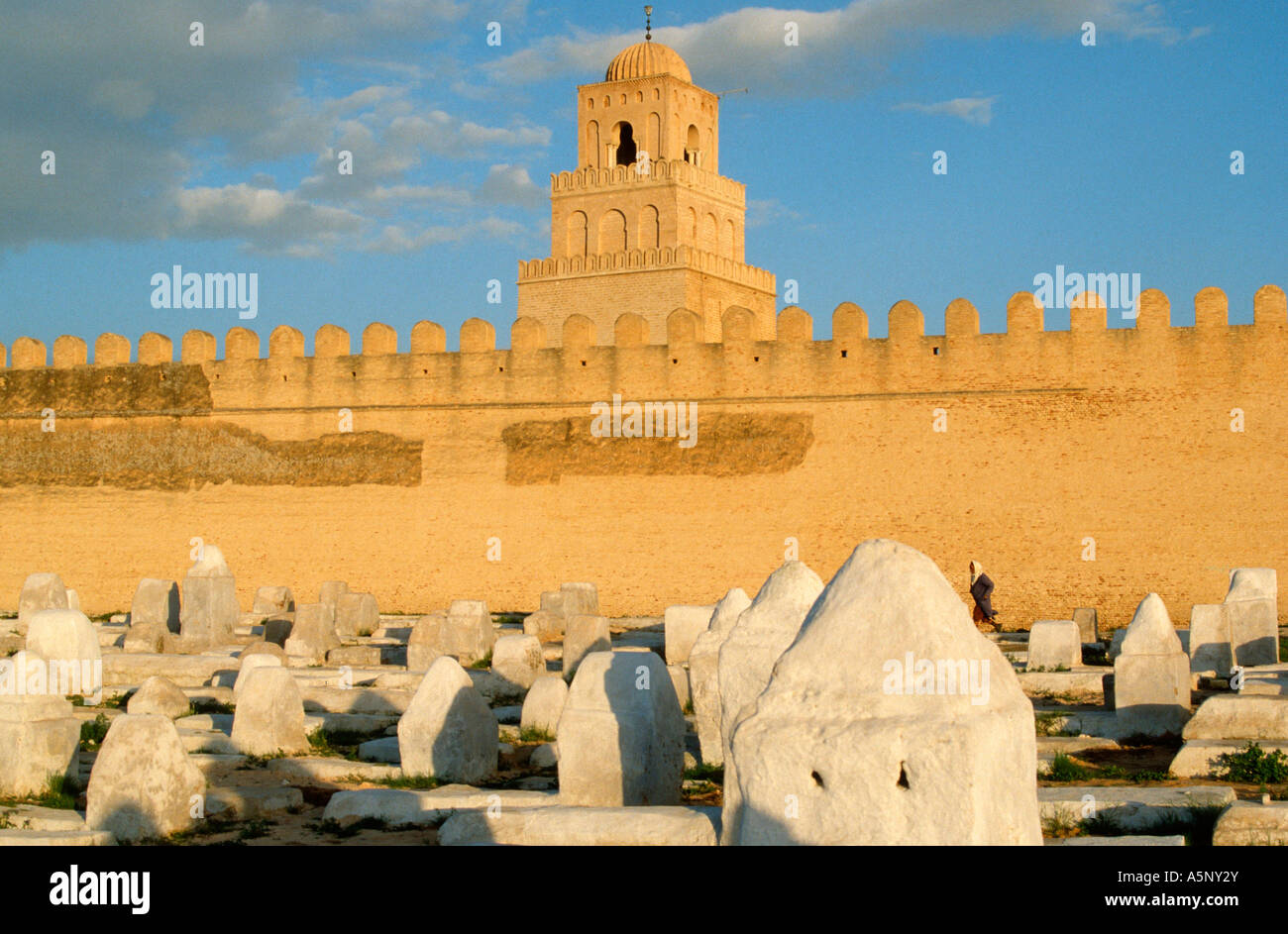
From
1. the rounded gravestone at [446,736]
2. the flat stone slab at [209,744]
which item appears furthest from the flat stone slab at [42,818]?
the rounded gravestone at [446,736]

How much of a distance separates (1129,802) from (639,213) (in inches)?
1201

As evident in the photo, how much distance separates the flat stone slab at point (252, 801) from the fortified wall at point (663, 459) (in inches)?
450

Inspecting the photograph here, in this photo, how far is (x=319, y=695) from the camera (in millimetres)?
11898

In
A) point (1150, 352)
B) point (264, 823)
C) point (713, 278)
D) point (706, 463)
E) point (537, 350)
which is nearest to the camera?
point (264, 823)

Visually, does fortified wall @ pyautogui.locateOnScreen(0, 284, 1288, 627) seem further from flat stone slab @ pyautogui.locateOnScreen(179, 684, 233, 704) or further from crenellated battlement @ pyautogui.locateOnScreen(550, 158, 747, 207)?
crenellated battlement @ pyautogui.locateOnScreen(550, 158, 747, 207)

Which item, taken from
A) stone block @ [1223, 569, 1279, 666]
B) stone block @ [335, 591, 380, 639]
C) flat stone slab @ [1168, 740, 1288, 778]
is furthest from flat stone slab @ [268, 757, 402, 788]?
stone block @ [335, 591, 380, 639]

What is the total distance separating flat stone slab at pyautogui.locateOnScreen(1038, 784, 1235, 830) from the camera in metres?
6.88

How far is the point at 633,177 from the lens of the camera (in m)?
36.4

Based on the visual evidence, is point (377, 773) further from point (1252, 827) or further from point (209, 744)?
point (1252, 827)

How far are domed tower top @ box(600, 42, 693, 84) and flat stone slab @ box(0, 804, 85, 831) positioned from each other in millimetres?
31004

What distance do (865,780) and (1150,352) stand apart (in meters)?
14.4
